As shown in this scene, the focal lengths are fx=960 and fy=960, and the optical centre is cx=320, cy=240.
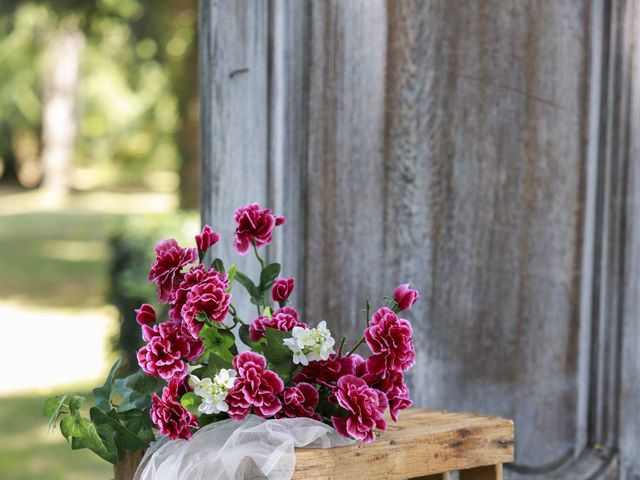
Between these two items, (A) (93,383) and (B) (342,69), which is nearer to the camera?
(B) (342,69)

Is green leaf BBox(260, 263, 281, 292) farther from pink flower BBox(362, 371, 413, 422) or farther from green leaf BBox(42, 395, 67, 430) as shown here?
green leaf BBox(42, 395, 67, 430)

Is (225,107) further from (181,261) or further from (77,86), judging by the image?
(77,86)

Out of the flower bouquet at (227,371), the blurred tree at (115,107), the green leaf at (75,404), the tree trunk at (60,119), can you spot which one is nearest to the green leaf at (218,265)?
the flower bouquet at (227,371)

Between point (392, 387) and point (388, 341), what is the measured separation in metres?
0.09

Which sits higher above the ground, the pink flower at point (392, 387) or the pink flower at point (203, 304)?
the pink flower at point (203, 304)

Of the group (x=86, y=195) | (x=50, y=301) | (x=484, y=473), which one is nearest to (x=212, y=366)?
(x=484, y=473)

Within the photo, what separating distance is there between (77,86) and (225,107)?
20.5 m

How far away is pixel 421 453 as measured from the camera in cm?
159

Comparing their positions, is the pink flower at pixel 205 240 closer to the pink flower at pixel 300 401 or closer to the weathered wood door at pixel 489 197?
the pink flower at pixel 300 401

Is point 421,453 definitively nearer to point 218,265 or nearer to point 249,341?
point 249,341

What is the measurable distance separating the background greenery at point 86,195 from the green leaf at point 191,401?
395 centimetres

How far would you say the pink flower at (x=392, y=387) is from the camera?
1.53 m

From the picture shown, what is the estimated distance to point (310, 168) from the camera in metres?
2.18

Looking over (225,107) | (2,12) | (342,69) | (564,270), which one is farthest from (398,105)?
(2,12)
